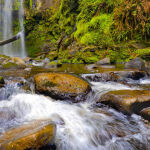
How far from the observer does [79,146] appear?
2229mm

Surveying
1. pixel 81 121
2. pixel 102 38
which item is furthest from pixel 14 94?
pixel 102 38

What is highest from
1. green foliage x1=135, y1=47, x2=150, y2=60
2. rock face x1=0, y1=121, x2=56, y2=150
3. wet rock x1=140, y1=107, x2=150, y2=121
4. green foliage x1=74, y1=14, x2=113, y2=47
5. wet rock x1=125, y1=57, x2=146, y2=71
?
green foliage x1=74, y1=14, x2=113, y2=47

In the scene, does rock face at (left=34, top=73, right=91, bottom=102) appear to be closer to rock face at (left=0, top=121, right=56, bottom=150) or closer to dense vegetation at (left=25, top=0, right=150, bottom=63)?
rock face at (left=0, top=121, right=56, bottom=150)

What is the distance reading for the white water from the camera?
2258 millimetres

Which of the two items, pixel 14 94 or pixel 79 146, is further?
pixel 14 94

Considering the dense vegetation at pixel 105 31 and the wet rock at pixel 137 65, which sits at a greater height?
the dense vegetation at pixel 105 31

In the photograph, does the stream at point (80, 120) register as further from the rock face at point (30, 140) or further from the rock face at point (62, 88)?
the rock face at point (30, 140)

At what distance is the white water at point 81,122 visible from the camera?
2258mm

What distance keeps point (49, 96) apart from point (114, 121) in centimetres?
183

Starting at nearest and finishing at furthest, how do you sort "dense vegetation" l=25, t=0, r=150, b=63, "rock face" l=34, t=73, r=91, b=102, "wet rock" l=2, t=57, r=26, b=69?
"rock face" l=34, t=73, r=91, b=102, "wet rock" l=2, t=57, r=26, b=69, "dense vegetation" l=25, t=0, r=150, b=63

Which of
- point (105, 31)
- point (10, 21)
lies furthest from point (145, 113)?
point (10, 21)

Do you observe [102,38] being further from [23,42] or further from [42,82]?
[23,42]

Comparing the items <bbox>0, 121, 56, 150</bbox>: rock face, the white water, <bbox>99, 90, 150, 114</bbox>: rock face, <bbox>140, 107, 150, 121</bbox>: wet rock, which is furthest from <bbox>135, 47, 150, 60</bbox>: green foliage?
<bbox>0, 121, 56, 150</bbox>: rock face

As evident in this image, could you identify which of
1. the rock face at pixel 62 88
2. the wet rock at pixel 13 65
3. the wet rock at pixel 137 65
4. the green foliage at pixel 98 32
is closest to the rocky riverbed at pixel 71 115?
the rock face at pixel 62 88
